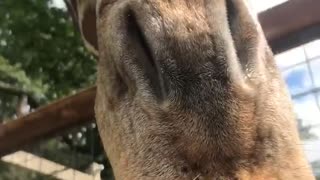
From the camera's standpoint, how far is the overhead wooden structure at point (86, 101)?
1862mm

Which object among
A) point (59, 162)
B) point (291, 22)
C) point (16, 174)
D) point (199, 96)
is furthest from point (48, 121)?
point (199, 96)

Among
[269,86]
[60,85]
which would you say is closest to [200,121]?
[269,86]

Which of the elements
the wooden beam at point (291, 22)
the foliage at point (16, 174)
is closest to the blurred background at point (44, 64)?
the foliage at point (16, 174)

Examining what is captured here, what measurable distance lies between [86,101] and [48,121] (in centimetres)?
25

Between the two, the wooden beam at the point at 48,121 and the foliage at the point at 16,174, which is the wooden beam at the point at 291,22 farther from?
the foliage at the point at 16,174

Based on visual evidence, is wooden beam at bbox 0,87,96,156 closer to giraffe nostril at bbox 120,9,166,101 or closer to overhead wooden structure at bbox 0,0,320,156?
overhead wooden structure at bbox 0,0,320,156

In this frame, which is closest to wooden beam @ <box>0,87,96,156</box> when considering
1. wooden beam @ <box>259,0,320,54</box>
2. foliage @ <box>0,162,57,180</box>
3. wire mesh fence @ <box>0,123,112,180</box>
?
wire mesh fence @ <box>0,123,112,180</box>

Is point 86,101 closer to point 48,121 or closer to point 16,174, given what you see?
point 48,121

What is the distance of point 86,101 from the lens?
2.18 m

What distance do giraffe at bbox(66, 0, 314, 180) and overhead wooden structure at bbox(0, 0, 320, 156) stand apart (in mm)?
837

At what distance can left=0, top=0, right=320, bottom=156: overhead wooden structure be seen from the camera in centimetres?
186

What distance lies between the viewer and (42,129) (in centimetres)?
237

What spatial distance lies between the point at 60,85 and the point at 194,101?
378cm

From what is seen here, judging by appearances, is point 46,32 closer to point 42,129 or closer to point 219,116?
point 42,129
